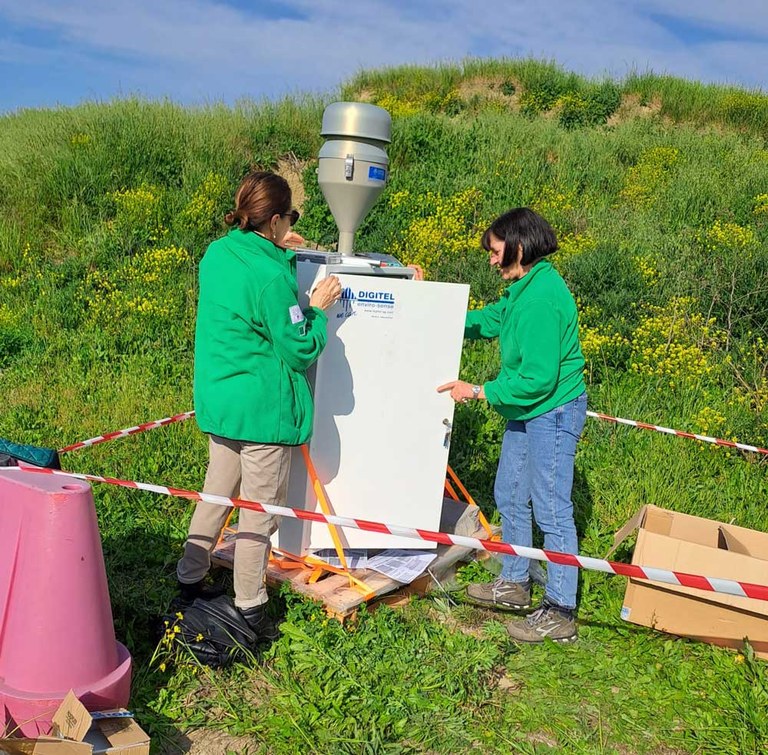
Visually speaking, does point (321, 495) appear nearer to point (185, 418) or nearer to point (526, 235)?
point (526, 235)

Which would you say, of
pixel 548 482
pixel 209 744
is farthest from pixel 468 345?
pixel 209 744

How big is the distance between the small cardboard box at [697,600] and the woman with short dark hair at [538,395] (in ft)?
1.14

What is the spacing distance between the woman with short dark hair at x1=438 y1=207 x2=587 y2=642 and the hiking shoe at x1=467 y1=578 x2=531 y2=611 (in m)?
0.11

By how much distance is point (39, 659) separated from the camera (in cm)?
244

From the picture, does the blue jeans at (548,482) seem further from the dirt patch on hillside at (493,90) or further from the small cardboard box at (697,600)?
the dirt patch on hillside at (493,90)

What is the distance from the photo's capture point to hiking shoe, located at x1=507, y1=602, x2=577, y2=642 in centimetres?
364

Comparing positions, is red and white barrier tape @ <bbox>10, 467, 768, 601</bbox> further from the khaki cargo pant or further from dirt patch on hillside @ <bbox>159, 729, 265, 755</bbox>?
dirt patch on hillside @ <bbox>159, 729, 265, 755</bbox>

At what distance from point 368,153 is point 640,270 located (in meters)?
5.00

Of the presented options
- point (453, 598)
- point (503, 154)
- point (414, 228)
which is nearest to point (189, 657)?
point (453, 598)

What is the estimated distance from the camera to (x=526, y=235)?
343cm

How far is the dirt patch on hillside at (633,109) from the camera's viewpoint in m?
15.4

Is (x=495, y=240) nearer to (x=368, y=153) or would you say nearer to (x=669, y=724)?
(x=368, y=153)

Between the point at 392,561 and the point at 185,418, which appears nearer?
the point at 392,561

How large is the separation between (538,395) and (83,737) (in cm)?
226
